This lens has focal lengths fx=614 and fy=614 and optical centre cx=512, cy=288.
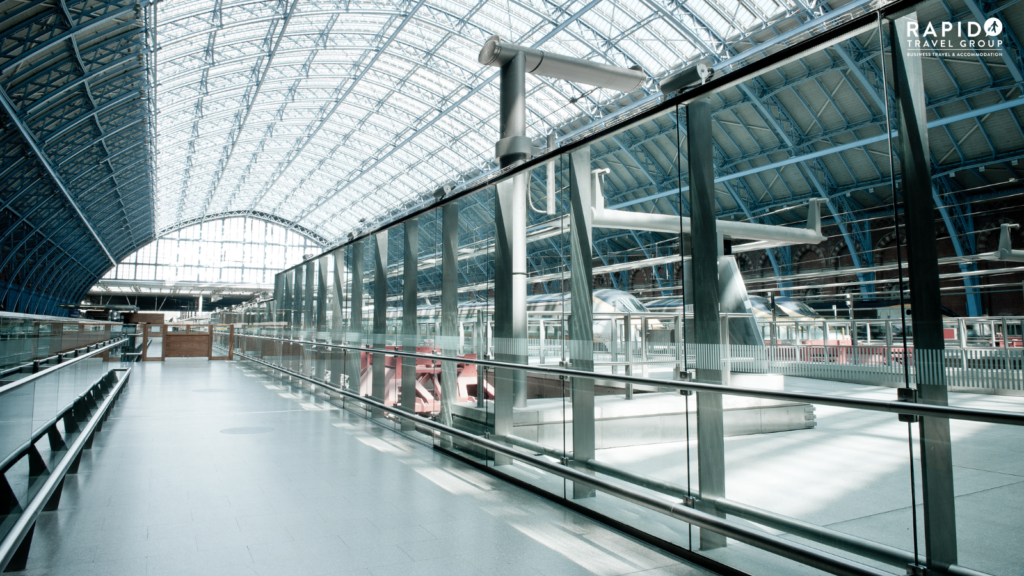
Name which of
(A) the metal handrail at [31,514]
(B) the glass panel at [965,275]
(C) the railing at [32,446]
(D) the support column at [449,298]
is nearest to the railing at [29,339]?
(C) the railing at [32,446]

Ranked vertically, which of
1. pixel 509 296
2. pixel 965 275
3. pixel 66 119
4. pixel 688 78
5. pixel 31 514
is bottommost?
pixel 31 514

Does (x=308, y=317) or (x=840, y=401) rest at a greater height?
(x=308, y=317)

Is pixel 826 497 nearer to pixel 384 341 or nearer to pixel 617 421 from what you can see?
pixel 617 421

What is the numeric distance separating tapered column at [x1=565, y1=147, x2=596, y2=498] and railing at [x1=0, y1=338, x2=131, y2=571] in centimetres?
330

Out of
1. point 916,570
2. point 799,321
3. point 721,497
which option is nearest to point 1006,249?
point 799,321

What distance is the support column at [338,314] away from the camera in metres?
10.6

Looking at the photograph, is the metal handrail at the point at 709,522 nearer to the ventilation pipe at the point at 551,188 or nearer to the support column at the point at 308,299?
the ventilation pipe at the point at 551,188

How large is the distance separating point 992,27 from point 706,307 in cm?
183

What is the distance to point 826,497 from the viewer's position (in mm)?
2871

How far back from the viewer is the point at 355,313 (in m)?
10.2

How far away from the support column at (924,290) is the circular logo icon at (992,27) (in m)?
0.31

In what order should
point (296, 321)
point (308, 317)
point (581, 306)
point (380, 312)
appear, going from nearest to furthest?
point (581, 306), point (380, 312), point (308, 317), point (296, 321)

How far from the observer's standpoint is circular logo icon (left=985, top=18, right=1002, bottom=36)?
7.13ft

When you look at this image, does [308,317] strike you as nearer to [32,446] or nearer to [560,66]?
[560,66]
